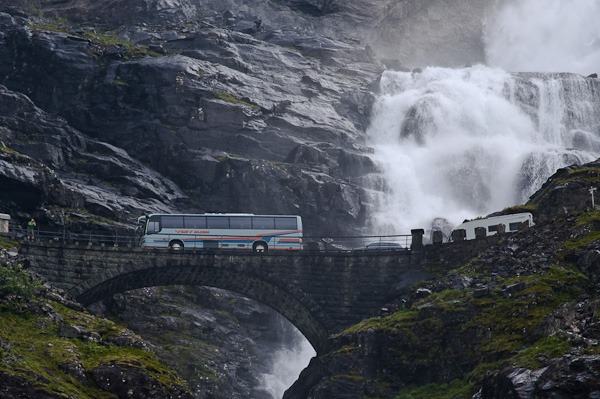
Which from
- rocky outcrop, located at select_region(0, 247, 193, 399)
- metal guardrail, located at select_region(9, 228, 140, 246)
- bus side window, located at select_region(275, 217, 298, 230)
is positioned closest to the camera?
rocky outcrop, located at select_region(0, 247, 193, 399)

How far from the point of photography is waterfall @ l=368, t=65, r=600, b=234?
336 ft

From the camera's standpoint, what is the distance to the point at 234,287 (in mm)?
66500

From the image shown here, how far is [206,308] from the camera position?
84.1 meters

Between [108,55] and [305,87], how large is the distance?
2817 cm

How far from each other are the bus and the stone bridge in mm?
3856

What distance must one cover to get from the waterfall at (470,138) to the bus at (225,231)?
93.5 feet

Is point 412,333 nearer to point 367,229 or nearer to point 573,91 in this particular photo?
point 367,229

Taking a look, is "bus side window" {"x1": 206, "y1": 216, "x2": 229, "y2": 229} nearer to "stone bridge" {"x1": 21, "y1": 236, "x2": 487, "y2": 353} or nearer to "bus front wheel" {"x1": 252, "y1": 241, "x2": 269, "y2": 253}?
"bus front wheel" {"x1": 252, "y1": 241, "x2": 269, "y2": 253}

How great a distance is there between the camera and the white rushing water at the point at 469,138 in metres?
102

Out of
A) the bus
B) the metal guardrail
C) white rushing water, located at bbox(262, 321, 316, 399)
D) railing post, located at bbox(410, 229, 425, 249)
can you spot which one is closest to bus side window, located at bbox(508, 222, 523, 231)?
railing post, located at bbox(410, 229, 425, 249)

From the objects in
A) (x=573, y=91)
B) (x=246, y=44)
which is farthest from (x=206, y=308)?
(x=573, y=91)

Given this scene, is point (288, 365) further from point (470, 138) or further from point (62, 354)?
point (470, 138)

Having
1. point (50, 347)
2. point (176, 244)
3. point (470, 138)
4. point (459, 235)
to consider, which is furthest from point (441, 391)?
point (470, 138)

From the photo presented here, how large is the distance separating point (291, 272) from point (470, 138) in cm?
5885
